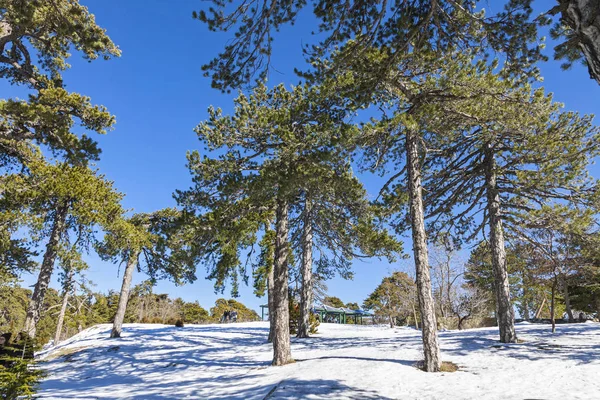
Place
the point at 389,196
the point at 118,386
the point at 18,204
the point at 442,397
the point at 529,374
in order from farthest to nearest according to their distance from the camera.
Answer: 1. the point at 18,204
2. the point at 389,196
3. the point at 118,386
4. the point at 529,374
5. the point at 442,397

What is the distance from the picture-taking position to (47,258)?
41.2ft

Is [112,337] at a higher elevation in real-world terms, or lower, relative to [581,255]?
lower

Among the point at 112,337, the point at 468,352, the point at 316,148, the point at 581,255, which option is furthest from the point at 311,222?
the point at 112,337

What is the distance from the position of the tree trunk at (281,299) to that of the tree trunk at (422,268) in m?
3.91

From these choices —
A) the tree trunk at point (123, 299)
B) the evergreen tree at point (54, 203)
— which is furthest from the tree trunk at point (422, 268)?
the tree trunk at point (123, 299)

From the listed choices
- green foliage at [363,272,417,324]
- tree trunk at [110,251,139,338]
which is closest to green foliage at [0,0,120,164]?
tree trunk at [110,251,139,338]

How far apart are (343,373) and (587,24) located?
291 inches

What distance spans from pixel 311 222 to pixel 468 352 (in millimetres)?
7926

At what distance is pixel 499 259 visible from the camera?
10.7m

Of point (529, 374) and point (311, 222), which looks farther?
point (311, 222)

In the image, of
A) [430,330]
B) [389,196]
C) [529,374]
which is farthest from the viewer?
[389,196]

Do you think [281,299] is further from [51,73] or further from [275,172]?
[51,73]

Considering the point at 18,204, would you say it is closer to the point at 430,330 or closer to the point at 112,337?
the point at 112,337

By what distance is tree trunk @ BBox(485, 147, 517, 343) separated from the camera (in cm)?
1022
